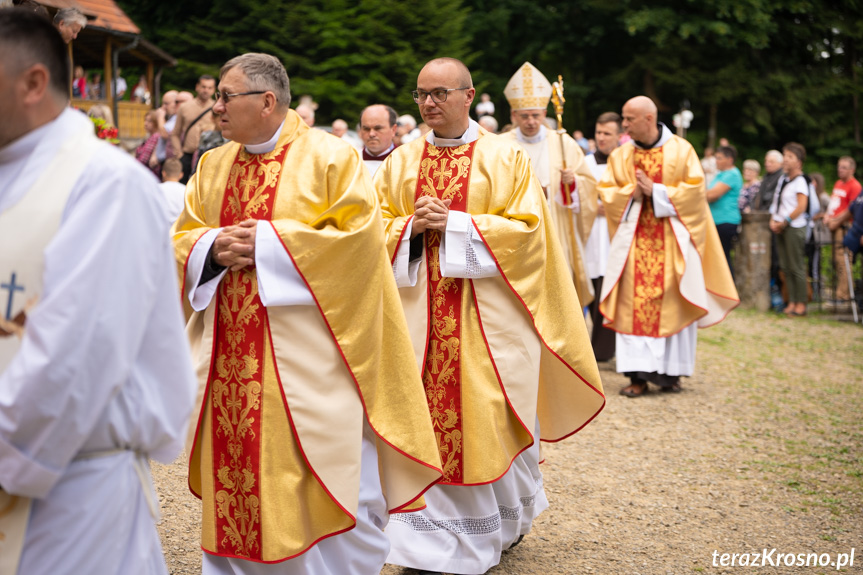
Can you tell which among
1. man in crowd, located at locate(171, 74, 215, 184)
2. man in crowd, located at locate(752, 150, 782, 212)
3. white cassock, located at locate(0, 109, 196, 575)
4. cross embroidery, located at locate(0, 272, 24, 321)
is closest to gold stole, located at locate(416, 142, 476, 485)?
white cassock, located at locate(0, 109, 196, 575)

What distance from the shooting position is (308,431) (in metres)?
3.23

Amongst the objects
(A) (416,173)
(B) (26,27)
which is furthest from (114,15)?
(B) (26,27)

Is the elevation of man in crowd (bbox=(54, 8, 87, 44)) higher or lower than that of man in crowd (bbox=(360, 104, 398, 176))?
higher

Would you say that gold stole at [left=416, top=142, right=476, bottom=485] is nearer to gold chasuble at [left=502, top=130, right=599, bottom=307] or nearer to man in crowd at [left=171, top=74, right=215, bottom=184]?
gold chasuble at [left=502, top=130, right=599, bottom=307]

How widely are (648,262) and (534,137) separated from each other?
4.61ft

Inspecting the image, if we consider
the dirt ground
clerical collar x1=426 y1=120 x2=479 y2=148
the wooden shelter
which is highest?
the wooden shelter

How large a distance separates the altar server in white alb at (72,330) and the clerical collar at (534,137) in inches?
220

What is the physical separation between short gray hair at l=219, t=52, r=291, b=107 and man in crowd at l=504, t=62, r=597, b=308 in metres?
3.45

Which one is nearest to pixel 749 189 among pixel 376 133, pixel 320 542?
pixel 376 133

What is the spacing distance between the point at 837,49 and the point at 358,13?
16679 millimetres

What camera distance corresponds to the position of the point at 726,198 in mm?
12359

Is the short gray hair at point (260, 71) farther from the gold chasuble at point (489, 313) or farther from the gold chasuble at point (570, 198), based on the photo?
the gold chasuble at point (570, 198)

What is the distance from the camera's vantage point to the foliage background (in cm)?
2703

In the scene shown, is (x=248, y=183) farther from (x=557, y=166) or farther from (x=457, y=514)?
(x=557, y=166)
